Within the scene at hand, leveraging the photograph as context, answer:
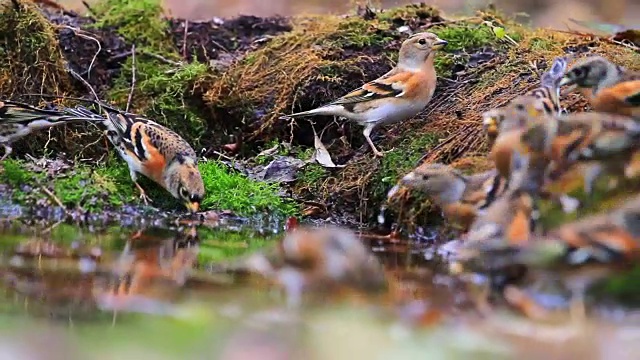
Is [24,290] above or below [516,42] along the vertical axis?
below

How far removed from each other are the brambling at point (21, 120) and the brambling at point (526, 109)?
4273 millimetres

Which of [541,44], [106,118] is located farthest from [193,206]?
[541,44]

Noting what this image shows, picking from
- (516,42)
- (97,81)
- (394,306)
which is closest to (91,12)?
(97,81)

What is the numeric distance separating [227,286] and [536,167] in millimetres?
2199

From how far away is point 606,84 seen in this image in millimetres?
7281

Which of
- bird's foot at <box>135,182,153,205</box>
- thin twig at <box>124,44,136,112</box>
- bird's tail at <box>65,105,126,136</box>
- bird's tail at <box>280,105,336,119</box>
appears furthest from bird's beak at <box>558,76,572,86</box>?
thin twig at <box>124,44,136,112</box>

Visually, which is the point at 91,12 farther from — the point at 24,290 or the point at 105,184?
the point at 24,290

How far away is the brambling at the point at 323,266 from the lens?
5.14 meters

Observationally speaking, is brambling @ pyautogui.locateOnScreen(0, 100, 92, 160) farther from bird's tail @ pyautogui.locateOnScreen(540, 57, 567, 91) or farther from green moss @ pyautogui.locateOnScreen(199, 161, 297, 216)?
bird's tail @ pyautogui.locateOnScreen(540, 57, 567, 91)

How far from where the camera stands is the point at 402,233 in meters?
8.00

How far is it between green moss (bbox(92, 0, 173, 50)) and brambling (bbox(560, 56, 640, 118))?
19.7 ft

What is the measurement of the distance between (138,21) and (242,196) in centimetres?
426

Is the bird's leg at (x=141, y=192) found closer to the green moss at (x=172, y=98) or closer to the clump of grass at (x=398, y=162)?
the green moss at (x=172, y=98)

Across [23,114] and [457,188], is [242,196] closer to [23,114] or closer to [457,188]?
[23,114]
